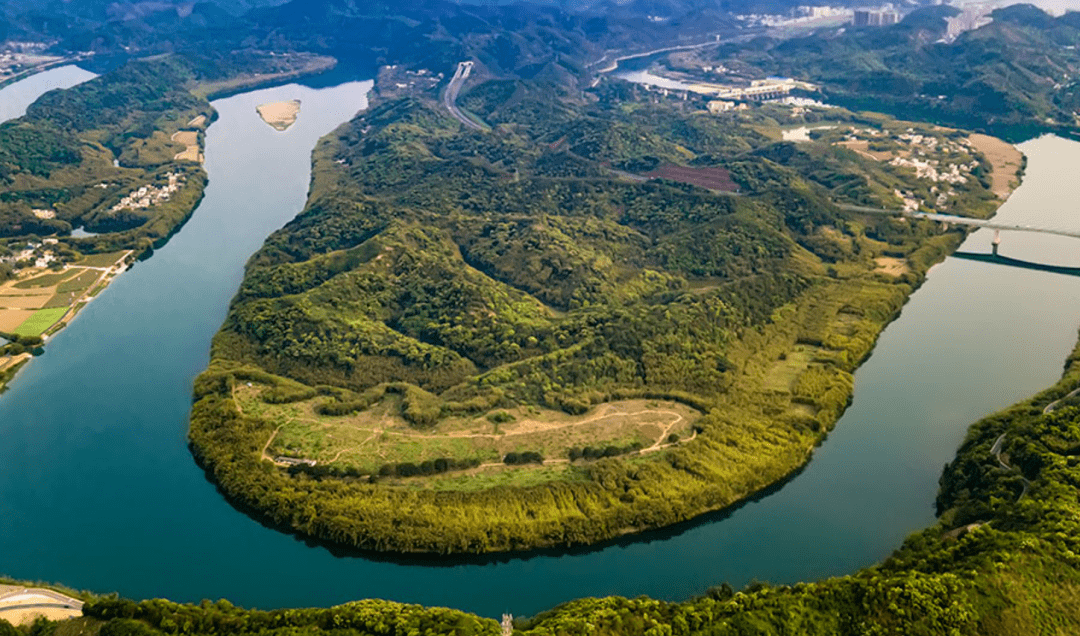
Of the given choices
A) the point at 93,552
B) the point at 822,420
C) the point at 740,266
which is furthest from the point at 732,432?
the point at 93,552

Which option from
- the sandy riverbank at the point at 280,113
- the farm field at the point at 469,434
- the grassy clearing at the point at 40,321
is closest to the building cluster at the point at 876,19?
the sandy riverbank at the point at 280,113

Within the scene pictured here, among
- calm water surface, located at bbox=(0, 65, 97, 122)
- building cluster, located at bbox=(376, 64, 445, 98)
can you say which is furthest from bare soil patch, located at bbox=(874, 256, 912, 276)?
calm water surface, located at bbox=(0, 65, 97, 122)

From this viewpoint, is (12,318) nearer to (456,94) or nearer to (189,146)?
(189,146)

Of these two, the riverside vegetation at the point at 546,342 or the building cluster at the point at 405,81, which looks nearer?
the riverside vegetation at the point at 546,342

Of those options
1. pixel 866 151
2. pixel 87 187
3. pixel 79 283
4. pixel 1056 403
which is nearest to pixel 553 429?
pixel 1056 403

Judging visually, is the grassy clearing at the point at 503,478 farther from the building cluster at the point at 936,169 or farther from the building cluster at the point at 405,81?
the building cluster at the point at 405,81

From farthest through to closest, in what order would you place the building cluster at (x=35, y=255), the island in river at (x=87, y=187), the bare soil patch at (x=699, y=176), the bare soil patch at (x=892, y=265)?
the bare soil patch at (x=699, y=176), the building cluster at (x=35, y=255), the island in river at (x=87, y=187), the bare soil patch at (x=892, y=265)

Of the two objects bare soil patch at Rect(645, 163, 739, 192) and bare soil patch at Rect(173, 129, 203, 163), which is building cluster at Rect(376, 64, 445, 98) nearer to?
bare soil patch at Rect(173, 129, 203, 163)

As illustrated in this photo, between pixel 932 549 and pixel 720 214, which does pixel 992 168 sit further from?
pixel 932 549
